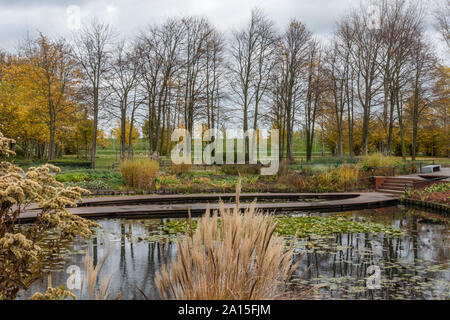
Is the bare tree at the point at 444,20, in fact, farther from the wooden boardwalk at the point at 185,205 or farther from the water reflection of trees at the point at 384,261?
the water reflection of trees at the point at 384,261

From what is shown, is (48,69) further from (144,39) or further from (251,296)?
Result: (251,296)

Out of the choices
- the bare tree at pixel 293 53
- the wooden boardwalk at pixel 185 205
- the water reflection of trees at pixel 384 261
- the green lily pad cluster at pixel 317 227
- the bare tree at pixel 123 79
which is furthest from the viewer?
the bare tree at pixel 293 53

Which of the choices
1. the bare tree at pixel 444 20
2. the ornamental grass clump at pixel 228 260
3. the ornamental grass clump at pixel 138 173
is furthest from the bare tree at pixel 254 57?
the ornamental grass clump at pixel 228 260

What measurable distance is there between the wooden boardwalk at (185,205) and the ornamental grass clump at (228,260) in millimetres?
5735

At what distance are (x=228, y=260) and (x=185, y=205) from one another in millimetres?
9599

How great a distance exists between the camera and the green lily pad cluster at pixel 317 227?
8.15 metres

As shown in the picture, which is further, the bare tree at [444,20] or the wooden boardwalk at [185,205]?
the bare tree at [444,20]

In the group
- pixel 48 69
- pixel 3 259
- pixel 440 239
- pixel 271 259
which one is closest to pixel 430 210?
pixel 440 239

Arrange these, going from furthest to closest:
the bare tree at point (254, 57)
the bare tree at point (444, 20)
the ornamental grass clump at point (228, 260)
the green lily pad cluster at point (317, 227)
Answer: the bare tree at point (254, 57)
the bare tree at point (444, 20)
the green lily pad cluster at point (317, 227)
the ornamental grass clump at point (228, 260)

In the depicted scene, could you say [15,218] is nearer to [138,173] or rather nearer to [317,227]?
[317,227]

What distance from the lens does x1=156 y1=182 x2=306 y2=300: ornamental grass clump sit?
2480 millimetres

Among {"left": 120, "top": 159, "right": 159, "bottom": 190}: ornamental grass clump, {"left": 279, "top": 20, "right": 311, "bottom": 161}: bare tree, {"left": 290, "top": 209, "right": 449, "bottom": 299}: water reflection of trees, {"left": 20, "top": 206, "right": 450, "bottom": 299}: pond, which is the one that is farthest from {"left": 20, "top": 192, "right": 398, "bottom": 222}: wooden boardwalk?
{"left": 279, "top": 20, "right": 311, "bottom": 161}: bare tree

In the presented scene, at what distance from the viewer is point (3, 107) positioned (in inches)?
990

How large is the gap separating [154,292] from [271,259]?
2.71 metres
